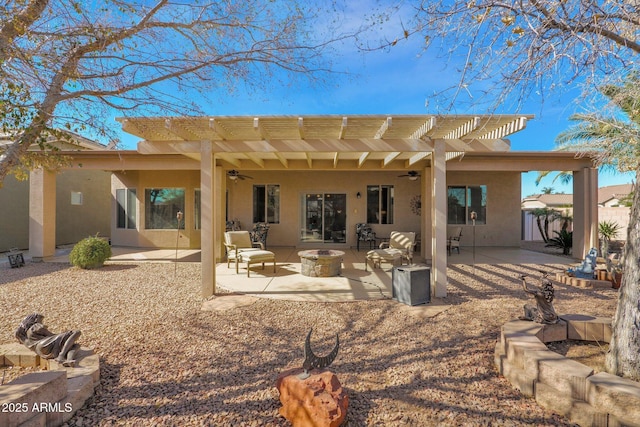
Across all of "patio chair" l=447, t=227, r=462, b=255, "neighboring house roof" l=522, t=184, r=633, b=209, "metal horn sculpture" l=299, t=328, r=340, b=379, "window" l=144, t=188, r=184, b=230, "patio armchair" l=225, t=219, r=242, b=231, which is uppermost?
"neighboring house roof" l=522, t=184, r=633, b=209

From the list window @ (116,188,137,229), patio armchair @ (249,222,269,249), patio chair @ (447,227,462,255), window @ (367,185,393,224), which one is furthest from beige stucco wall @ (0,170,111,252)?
patio chair @ (447,227,462,255)

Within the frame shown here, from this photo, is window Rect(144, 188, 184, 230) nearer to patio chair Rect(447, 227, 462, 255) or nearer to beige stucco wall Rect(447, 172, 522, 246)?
patio chair Rect(447, 227, 462, 255)

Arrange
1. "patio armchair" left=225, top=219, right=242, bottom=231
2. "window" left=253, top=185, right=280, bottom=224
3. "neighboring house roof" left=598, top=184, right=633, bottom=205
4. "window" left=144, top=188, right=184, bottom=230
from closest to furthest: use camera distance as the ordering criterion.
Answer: "patio armchair" left=225, top=219, right=242, bottom=231 < "window" left=144, top=188, right=184, bottom=230 < "window" left=253, top=185, right=280, bottom=224 < "neighboring house roof" left=598, top=184, right=633, bottom=205

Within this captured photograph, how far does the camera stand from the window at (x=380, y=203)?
1143cm

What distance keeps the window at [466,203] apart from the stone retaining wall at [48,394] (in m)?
11.4

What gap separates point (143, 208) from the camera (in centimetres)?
1130

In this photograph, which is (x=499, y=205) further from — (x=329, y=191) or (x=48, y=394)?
(x=48, y=394)

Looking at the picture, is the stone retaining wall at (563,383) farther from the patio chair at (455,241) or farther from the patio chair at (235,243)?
the patio chair at (455,241)

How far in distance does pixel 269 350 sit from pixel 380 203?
8.79 metres

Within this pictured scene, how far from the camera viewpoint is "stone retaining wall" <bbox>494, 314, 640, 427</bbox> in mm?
2088

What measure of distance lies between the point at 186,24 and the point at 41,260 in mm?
8445

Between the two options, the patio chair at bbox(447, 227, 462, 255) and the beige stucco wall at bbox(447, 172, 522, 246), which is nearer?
the patio chair at bbox(447, 227, 462, 255)

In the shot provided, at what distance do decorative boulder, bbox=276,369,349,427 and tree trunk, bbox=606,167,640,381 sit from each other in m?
2.45

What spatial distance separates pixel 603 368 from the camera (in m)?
2.77
